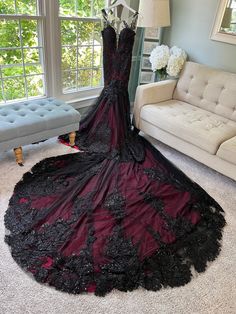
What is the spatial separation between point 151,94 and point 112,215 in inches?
59.1

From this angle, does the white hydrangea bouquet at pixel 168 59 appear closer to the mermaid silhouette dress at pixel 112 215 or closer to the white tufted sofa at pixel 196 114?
the white tufted sofa at pixel 196 114

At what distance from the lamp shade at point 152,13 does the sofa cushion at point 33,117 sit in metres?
1.22

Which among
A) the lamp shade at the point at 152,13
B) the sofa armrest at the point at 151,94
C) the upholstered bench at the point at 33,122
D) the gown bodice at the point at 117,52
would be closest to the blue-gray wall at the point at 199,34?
the lamp shade at the point at 152,13

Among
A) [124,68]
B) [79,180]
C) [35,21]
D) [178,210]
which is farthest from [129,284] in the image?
[35,21]

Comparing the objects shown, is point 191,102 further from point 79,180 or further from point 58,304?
point 58,304

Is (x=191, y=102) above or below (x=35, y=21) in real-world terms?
below

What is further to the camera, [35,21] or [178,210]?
[35,21]

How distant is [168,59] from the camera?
3000 millimetres

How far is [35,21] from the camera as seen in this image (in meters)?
2.57

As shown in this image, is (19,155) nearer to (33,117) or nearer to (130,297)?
(33,117)

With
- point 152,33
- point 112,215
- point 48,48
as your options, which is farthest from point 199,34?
point 112,215

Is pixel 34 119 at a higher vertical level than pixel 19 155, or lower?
higher

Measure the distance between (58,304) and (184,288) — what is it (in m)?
0.70

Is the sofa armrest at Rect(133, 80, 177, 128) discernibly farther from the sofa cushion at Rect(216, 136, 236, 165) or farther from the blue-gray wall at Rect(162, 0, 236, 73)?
the sofa cushion at Rect(216, 136, 236, 165)
